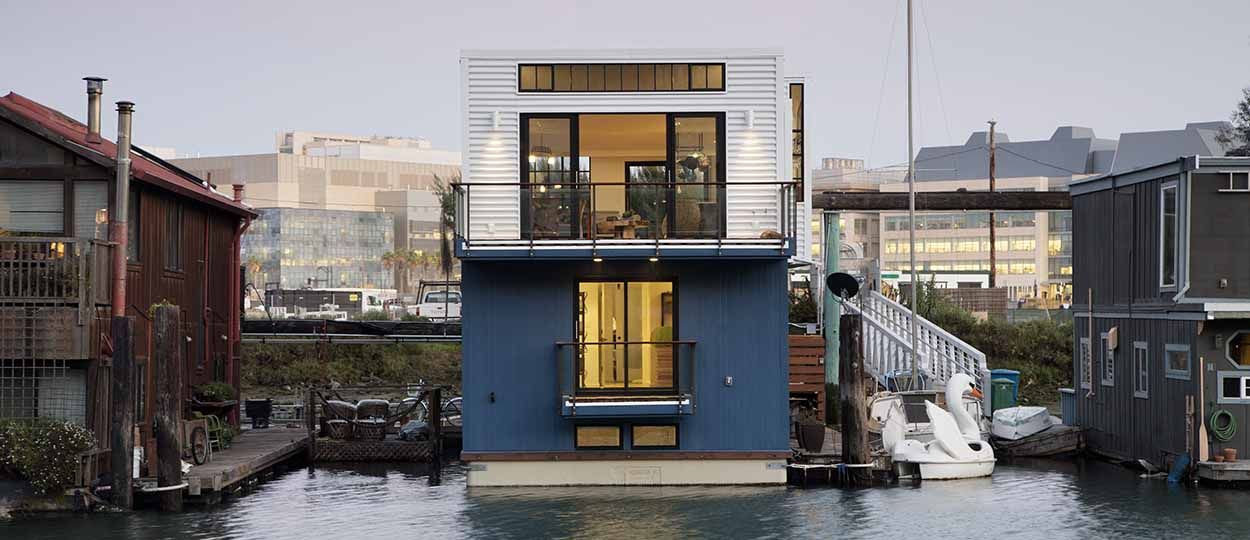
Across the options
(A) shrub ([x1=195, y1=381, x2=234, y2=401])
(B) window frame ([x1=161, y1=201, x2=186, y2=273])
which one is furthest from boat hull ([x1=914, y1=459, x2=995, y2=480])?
(B) window frame ([x1=161, y1=201, x2=186, y2=273])

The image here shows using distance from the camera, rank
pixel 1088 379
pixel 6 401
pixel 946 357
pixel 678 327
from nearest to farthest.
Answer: pixel 6 401
pixel 678 327
pixel 1088 379
pixel 946 357

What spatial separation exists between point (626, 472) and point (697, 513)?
2816 millimetres

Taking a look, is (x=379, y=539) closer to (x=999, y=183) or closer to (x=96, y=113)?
(x=96, y=113)

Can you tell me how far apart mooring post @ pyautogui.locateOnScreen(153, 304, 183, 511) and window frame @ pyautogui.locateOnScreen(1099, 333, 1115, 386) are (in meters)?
17.2

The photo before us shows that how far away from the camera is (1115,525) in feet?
76.5

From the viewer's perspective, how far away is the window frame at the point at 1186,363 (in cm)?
2683

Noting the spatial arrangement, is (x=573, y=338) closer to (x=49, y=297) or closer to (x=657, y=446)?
(x=657, y=446)

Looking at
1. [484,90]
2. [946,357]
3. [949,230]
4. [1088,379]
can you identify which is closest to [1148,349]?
[1088,379]

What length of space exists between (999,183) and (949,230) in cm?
1241

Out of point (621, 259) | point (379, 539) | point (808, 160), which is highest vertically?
point (808, 160)

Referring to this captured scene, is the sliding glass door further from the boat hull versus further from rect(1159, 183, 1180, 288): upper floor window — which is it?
rect(1159, 183, 1180, 288): upper floor window

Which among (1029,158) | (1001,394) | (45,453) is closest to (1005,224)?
(1029,158)

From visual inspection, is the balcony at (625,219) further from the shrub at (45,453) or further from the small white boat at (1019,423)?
the small white boat at (1019,423)

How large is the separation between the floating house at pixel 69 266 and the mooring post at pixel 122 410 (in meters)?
0.54
